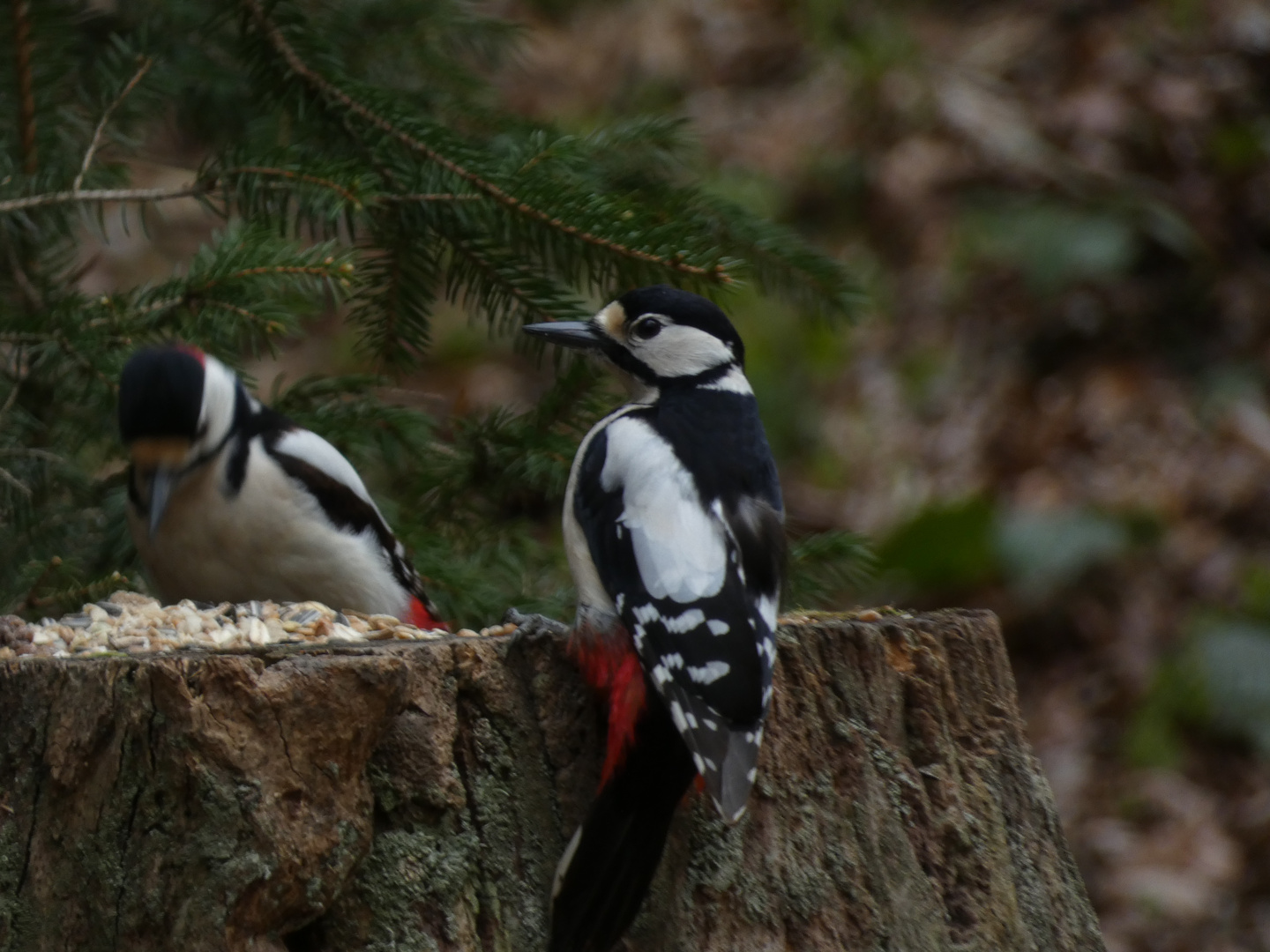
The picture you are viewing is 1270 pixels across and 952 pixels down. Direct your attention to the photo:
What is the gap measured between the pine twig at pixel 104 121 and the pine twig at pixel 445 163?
0.29 meters

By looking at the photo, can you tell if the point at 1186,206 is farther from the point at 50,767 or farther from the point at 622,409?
the point at 50,767

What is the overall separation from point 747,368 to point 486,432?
3.82m

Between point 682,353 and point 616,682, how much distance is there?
100 centimetres

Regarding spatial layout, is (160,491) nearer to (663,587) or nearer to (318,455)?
(318,455)

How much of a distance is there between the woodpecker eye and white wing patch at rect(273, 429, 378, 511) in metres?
0.68

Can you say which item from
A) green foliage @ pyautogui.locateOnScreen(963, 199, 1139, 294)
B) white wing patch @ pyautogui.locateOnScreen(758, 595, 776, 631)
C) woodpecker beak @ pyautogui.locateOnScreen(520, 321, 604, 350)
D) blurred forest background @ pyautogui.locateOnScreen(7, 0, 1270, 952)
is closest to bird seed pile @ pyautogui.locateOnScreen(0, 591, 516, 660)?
white wing patch @ pyautogui.locateOnScreen(758, 595, 776, 631)

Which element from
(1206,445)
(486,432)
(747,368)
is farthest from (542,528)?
(1206,445)

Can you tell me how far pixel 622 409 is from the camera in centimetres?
308

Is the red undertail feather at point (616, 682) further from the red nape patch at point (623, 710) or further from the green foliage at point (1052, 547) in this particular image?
the green foliage at point (1052, 547)

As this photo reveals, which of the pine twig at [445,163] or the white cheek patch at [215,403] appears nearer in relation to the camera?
the white cheek patch at [215,403]

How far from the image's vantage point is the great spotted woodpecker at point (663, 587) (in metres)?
2.27

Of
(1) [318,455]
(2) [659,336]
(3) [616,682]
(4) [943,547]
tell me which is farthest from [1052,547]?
(3) [616,682]

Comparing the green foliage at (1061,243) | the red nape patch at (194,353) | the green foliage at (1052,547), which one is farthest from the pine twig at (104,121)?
the green foliage at (1061,243)

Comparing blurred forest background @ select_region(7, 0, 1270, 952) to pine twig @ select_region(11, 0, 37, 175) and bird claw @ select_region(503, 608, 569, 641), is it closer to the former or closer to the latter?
pine twig @ select_region(11, 0, 37, 175)
